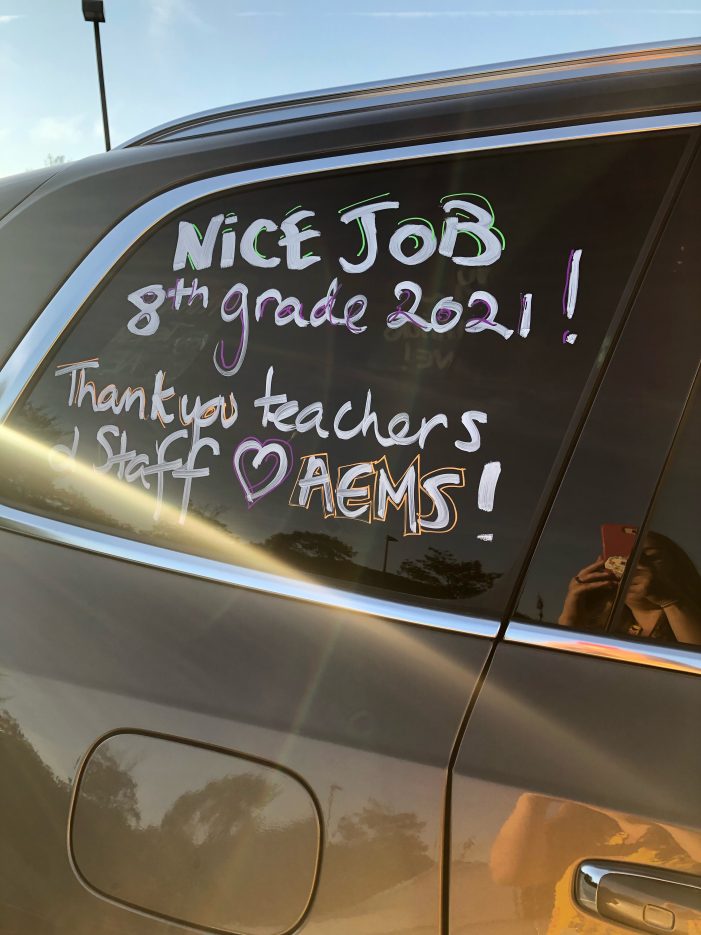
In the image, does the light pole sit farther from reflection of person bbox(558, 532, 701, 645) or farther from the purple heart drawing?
reflection of person bbox(558, 532, 701, 645)

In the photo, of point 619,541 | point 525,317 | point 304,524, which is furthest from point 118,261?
point 619,541

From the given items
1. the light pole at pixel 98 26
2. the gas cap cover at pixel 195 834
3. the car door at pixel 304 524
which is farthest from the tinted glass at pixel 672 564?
the light pole at pixel 98 26

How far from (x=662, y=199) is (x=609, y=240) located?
0.29 feet

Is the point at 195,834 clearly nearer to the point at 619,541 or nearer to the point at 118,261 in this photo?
the point at 619,541

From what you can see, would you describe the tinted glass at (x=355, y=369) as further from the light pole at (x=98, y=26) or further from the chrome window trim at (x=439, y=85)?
the light pole at (x=98, y=26)

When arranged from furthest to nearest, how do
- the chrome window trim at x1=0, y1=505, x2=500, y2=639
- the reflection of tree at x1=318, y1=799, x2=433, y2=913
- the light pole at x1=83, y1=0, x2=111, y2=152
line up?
the light pole at x1=83, y1=0, x2=111, y2=152, the chrome window trim at x1=0, y1=505, x2=500, y2=639, the reflection of tree at x1=318, y1=799, x2=433, y2=913

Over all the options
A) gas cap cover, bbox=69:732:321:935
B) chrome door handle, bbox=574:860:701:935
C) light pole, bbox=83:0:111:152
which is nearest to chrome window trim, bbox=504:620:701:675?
chrome door handle, bbox=574:860:701:935

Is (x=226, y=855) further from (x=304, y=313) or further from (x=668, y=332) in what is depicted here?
(x=668, y=332)

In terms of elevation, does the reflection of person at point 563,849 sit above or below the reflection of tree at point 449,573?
below

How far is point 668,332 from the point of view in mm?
1045

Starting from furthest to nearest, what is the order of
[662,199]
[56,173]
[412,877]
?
[56,173] < [662,199] < [412,877]

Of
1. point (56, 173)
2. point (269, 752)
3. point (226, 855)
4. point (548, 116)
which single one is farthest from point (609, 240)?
Answer: point (56, 173)

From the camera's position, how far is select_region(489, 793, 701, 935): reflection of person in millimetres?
870

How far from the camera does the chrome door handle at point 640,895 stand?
2.78 feet
